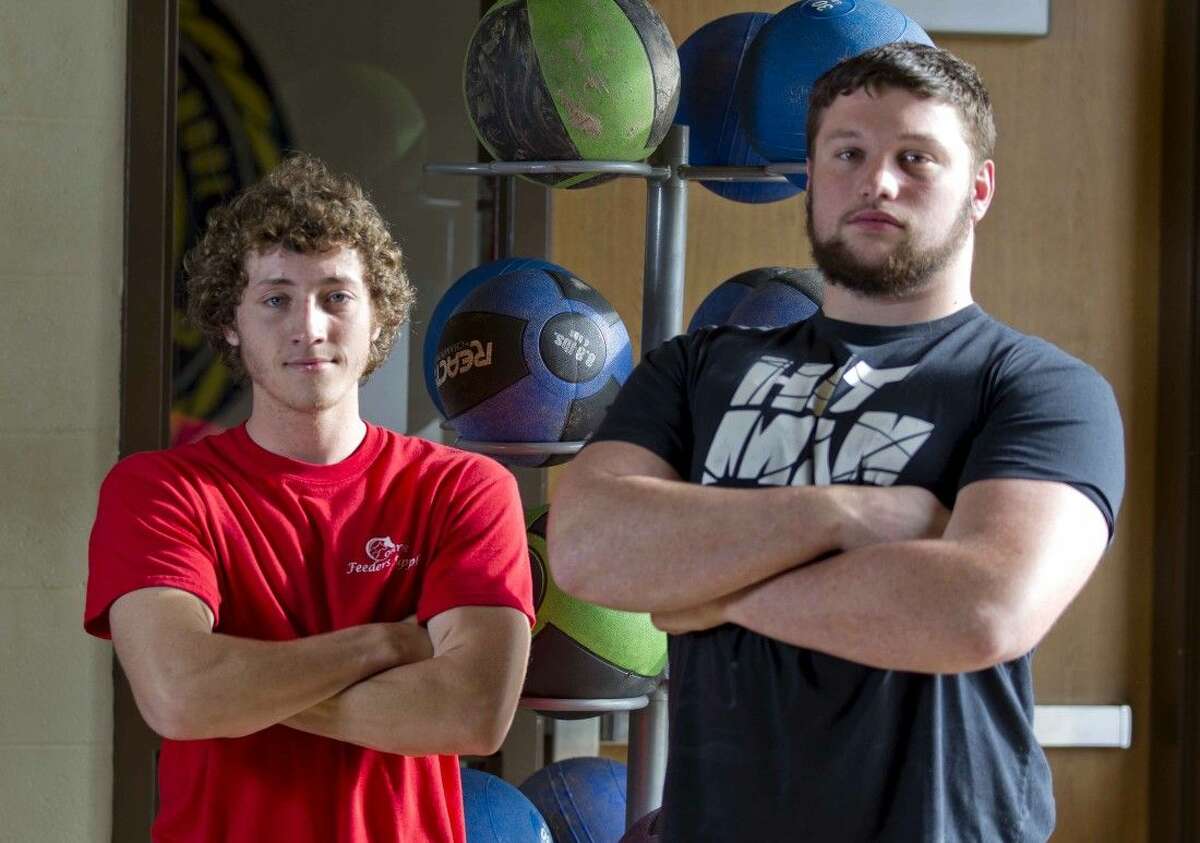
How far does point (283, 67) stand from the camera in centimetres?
316

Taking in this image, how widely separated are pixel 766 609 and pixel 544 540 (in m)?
1.04

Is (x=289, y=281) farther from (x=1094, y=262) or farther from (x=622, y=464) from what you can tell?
(x=1094, y=262)

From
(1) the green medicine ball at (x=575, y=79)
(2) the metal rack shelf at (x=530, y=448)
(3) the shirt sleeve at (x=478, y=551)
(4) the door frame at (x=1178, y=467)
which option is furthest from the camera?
(4) the door frame at (x=1178, y=467)

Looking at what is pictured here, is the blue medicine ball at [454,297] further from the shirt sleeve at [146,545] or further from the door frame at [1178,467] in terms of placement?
the door frame at [1178,467]

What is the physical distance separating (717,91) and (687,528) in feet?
4.06

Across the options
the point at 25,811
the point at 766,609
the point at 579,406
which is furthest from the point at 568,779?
the point at 766,609

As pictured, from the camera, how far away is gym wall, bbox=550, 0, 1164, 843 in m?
3.52

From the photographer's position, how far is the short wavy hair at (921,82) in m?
1.58

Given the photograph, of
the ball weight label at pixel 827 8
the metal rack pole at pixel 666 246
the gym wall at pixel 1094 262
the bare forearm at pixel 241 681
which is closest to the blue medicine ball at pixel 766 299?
the metal rack pole at pixel 666 246

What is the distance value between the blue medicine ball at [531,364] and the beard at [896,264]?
0.81 metres

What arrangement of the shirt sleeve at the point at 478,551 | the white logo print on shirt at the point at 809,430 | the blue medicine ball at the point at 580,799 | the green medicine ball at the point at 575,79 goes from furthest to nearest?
the blue medicine ball at the point at 580,799 → the green medicine ball at the point at 575,79 → the shirt sleeve at the point at 478,551 → the white logo print on shirt at the point at 809,430

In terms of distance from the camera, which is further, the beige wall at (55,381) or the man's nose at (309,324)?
the beige wall at (55,381)

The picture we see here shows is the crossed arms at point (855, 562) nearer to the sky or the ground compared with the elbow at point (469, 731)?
nearer to the sky

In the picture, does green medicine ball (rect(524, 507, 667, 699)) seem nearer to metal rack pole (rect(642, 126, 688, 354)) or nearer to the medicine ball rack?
the medicine ball rack
